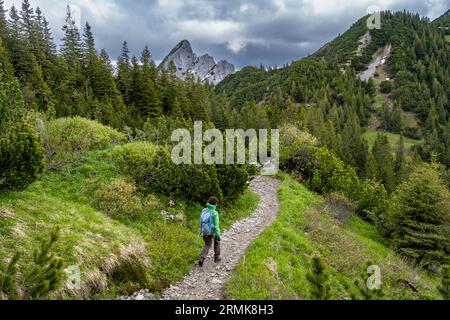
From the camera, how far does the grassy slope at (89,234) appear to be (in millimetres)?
9344

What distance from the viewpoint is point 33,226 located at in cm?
1032

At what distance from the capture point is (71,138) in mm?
19797

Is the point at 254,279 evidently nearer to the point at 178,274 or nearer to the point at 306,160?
the point at 178,274

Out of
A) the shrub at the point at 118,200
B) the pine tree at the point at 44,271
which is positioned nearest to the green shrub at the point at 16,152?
the shrub at the point at 118,200

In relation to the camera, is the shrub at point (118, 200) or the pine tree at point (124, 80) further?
the pine tree at point (124, 80)

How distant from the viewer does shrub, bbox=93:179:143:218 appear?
45.5 feet

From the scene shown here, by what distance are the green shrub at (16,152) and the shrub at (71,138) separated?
481 centimetres

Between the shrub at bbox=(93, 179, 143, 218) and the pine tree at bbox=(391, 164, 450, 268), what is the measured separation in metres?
17.0

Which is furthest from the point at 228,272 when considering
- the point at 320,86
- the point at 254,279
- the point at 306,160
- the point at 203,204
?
the point at 320,86

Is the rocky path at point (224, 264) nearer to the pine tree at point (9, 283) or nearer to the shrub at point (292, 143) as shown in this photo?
the pine tree at point (9, 283)

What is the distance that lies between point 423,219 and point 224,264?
1601cm

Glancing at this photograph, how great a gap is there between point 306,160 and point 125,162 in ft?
69.2

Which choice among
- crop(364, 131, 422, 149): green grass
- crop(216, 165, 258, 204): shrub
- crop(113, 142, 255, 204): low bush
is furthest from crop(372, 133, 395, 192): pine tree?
crop(113, 142, 255, 204): low bush

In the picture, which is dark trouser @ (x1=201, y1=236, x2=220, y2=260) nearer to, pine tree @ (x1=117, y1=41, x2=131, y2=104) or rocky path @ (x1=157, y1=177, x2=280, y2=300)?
rocky path @ (x1=157, y1=177, x2=280, y2=300)
